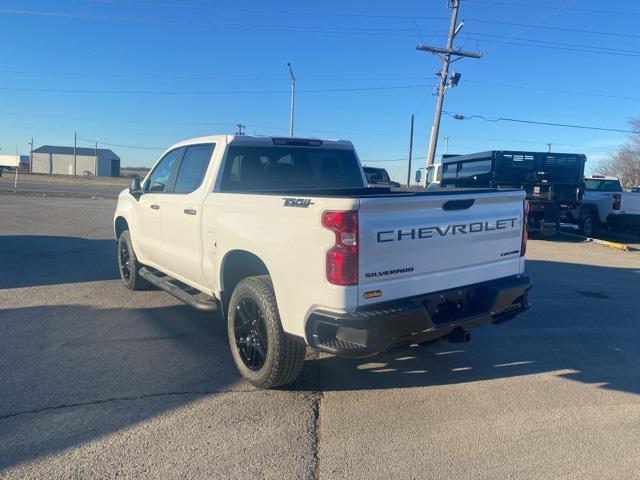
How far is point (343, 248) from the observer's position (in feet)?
10.8

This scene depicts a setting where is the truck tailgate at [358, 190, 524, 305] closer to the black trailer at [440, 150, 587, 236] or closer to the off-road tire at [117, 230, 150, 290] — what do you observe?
the off-road tire at [117, 230, 150, 290]

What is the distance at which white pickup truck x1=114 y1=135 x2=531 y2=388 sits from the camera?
3.35 m

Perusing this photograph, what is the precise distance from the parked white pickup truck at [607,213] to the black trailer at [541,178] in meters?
1.45

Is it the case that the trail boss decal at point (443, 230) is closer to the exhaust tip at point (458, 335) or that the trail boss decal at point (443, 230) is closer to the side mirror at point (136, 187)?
the exhaust tip at point (458, 335)

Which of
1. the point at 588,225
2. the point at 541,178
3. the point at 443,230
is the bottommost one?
the point at 588,225

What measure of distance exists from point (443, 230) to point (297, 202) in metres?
1.11

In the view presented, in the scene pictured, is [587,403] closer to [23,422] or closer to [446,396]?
[446,396]

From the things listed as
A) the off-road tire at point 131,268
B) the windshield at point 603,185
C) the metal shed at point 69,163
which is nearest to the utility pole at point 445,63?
the windshield at point 603,185

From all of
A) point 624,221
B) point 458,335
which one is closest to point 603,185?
point 624,221

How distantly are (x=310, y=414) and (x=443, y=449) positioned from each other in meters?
0.97

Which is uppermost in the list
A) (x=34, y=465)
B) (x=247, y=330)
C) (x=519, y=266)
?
(x=519, y=266)

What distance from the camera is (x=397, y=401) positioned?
3.99 metres

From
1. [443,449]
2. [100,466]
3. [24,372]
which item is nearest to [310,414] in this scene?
[443,449]

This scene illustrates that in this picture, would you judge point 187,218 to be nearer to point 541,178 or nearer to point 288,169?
point 288,169
